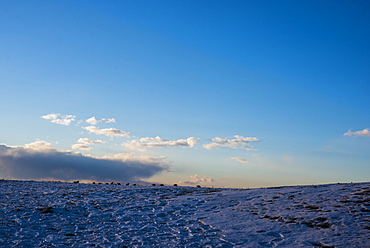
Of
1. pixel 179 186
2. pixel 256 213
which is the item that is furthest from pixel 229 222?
pixel 179 186

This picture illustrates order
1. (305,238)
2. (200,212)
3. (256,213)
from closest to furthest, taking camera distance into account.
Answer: (305,238)
(256,213)
(200,212)

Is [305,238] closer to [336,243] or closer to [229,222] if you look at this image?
[336,243]

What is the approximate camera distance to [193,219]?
580 inches

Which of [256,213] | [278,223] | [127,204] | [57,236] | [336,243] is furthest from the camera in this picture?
[127,204]

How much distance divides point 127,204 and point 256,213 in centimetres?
742

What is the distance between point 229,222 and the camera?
13938mm

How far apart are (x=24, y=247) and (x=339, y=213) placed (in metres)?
12.4

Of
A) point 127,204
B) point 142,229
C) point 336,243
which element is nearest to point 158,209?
point 127,204

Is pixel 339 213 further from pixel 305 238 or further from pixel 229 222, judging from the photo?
pixel 229 222

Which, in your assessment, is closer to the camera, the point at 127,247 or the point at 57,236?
the point at 127,247

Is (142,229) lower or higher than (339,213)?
lower

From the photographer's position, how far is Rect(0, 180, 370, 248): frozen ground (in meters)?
11.4

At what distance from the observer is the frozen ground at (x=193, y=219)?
11445 millimetres

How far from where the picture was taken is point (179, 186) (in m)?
25.6
